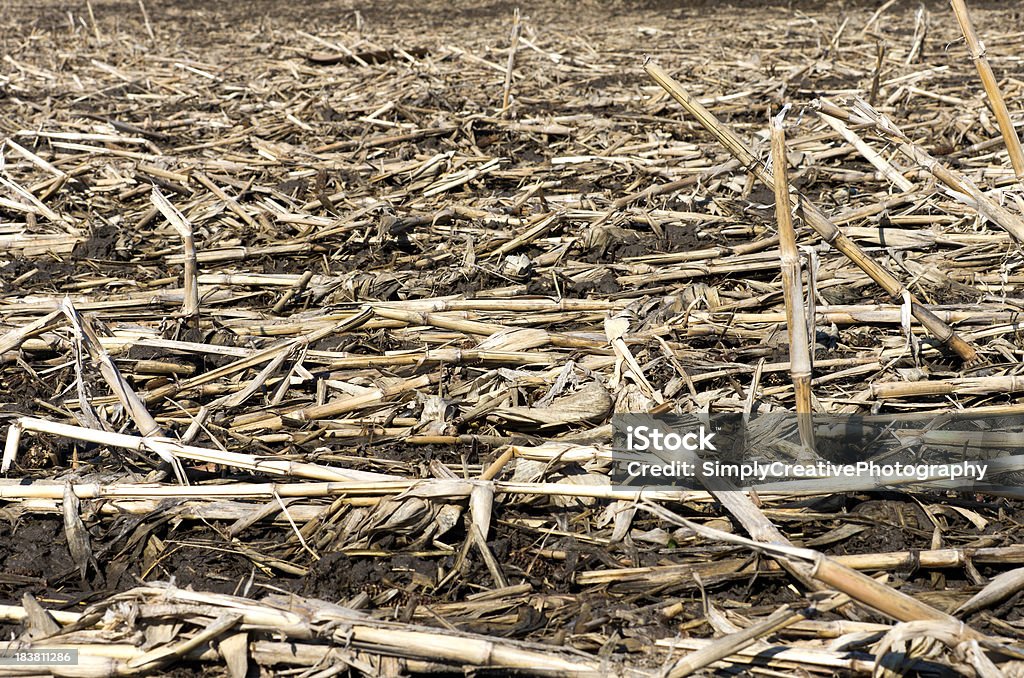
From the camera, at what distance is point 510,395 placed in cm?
327

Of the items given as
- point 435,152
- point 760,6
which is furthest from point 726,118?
point 760,6

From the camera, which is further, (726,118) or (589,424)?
(726,118)

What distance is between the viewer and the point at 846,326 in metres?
3.55

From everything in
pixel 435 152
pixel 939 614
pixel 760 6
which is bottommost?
pixel 939 614

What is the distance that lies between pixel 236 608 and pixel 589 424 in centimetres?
130

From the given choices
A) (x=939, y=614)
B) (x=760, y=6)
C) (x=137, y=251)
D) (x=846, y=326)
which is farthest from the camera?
(x=760, y=6)

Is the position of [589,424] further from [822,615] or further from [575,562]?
[822,615]

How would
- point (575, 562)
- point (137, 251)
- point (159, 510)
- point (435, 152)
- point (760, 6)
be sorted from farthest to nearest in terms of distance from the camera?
point (760, 6) < point (435, 152) < point (137, 251) < point (159, 510) < point (575, 562)

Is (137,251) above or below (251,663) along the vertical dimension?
above

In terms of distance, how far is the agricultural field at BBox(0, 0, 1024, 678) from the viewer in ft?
7.52

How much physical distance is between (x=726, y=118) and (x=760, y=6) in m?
7.59

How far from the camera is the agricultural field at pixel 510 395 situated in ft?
7.52

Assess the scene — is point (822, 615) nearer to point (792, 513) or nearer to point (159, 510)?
point (792, 513)

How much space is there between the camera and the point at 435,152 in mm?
6168
